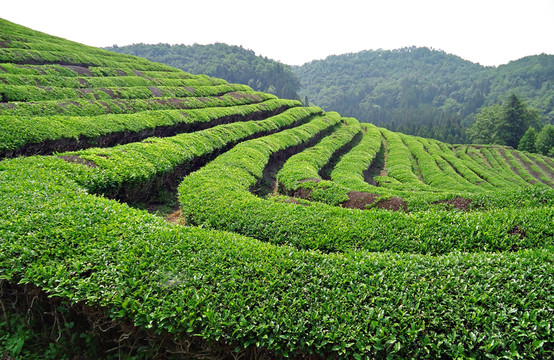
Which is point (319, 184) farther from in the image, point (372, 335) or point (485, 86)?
point (485, 86)

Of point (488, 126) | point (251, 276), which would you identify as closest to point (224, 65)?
point (488, 126)

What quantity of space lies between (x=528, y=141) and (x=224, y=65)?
12961 centimetres

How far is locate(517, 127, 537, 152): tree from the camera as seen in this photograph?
70188 millimetres

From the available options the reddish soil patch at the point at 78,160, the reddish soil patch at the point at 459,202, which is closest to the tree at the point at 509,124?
the reddish soil patch at the point at 459,202

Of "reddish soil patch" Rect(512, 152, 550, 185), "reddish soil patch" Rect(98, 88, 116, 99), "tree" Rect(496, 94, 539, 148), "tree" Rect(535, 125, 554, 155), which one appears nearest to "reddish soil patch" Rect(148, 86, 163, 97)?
"reddish soil patch" Rect(98, 88, 116, 99)

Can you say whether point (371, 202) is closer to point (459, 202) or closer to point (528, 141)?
point (459, 202)

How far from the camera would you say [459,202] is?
12.5 m

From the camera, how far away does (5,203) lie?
6.71m

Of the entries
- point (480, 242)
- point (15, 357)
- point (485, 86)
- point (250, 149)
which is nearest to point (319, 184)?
point (250, 149)

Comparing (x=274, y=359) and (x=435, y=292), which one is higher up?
(x=435, y=292)

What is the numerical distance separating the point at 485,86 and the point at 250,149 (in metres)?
228

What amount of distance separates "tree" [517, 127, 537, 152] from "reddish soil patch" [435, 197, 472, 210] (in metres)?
77.0

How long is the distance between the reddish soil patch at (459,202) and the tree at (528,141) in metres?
77.0

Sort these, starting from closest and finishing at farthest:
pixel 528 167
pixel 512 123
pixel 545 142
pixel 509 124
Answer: pixel 528 167 → pixel 545 142 → pixel 509 124 → pixel 512 123
